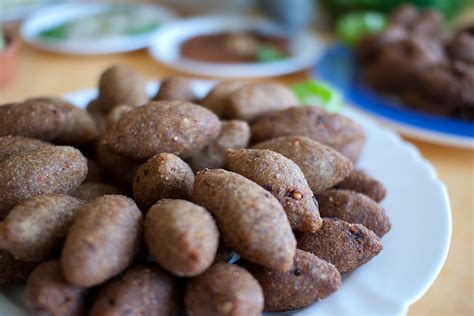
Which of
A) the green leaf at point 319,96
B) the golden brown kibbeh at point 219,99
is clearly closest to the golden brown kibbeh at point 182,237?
the golden brown kibbeh at point 219,99

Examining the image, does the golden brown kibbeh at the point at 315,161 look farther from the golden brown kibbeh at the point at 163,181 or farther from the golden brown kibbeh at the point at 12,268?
the golden brown kibbeh at the point at 12,268

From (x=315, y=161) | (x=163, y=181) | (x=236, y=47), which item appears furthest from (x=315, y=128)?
(x=236, y=47)

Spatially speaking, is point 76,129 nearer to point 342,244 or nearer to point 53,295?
point 53,295

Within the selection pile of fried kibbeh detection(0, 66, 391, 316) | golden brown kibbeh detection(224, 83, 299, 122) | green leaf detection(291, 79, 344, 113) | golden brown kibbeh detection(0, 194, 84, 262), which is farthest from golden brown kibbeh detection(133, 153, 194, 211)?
green leaf detection(291, 79, 344, 113)

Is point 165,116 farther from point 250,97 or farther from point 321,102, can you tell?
point 321,102

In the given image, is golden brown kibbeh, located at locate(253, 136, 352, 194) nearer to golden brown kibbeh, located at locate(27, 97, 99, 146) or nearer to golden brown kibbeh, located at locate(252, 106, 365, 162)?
golden brown kibbeh, located at locate(252, 106, 365, 162)

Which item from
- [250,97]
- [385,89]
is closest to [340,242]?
[250,97]
